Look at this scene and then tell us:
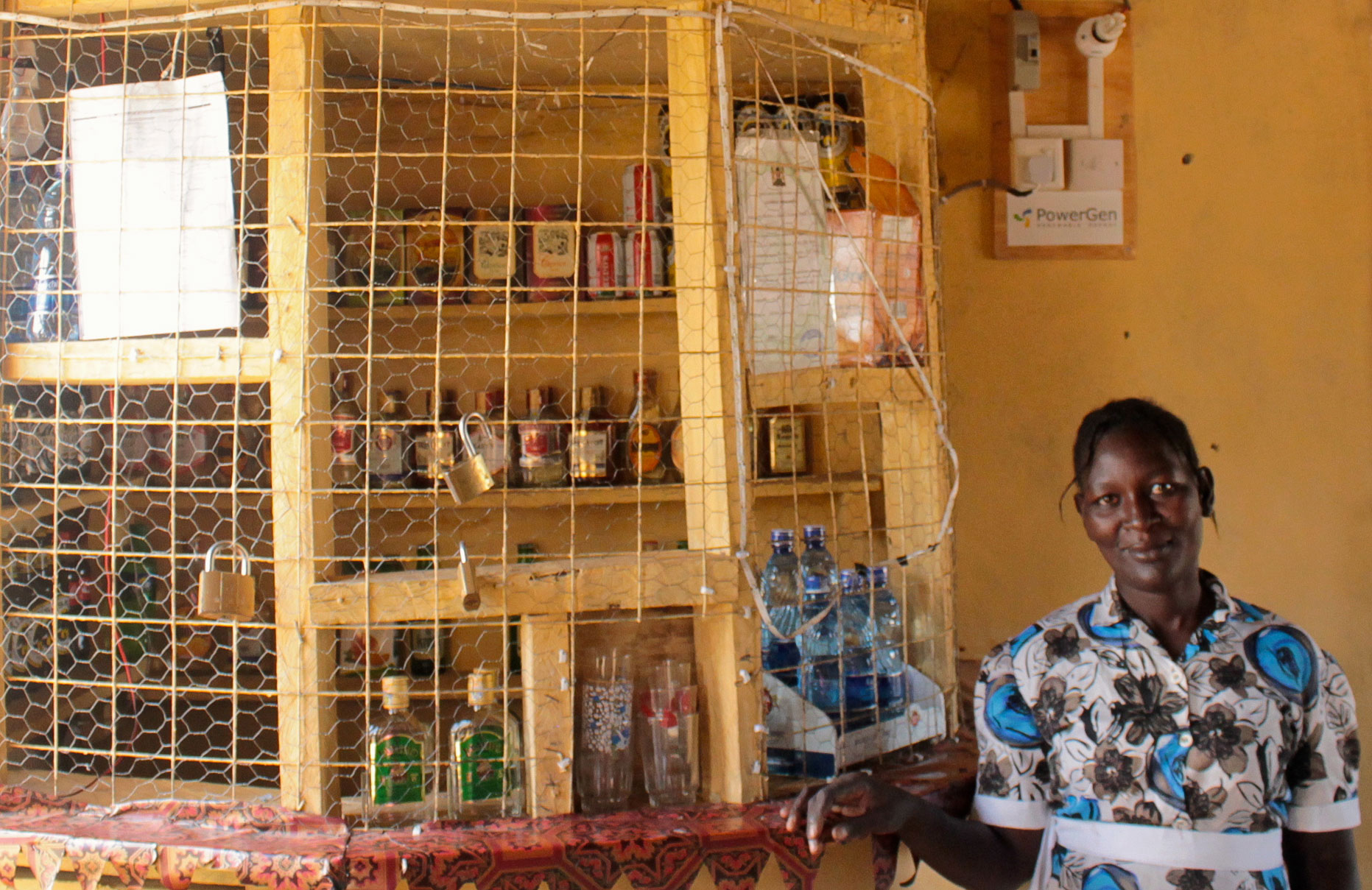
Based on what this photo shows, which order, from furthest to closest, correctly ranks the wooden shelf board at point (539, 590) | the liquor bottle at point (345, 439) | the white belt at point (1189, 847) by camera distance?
the liquor bottle at point (345, 439)
the wooden shelf board at point (539, 590)
the white belt at point (1189, 847)

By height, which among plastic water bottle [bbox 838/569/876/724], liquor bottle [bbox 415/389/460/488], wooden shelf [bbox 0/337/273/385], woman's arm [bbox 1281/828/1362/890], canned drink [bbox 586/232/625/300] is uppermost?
canned drink [bbox 586/232/625/300]

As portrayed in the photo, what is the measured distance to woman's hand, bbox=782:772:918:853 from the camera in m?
0.94

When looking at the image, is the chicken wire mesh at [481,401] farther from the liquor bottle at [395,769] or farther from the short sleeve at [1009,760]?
the short sleeve at [1009,760]

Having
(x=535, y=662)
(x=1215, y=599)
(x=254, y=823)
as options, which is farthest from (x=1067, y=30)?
(x=254, y=823)

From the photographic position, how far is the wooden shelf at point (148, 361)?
1.07 metres

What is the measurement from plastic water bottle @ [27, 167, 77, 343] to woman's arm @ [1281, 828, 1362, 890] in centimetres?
144

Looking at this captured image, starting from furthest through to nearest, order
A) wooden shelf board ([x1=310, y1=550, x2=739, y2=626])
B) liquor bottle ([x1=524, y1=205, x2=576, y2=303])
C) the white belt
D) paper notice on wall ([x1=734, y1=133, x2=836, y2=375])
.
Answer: liquor bottle ([x1=524, y1=205, x2=576, y2=303])
paper notice on wall ([x1=734, y1=133, x2=836, y2=375])
wooden shelf board ([x1=310, y1=550, x2=739, y2=626])
the white belt

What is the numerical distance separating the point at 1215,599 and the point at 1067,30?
1017 millimetres

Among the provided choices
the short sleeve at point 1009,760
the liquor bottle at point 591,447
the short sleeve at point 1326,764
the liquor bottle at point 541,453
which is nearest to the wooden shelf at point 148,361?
the liquor bottle at point 541,453

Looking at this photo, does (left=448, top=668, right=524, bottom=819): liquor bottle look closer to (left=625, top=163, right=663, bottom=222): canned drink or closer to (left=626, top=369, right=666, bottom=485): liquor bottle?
(left=626, top=369, right=666, bottom=485): liquor bottle

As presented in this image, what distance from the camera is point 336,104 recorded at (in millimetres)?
1573

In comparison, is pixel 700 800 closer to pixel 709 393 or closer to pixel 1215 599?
pixel 709 393

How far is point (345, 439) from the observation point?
1.48 meters

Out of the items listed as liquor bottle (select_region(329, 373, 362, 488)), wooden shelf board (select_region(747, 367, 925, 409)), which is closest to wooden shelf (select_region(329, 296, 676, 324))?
liquor bottle (select_region(329, 373, 362, 488))
